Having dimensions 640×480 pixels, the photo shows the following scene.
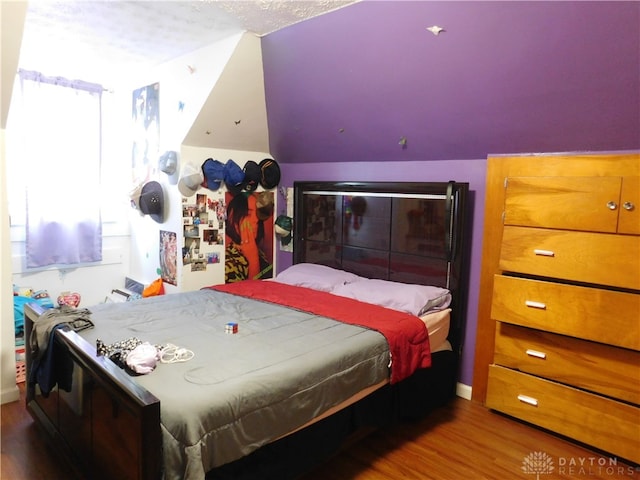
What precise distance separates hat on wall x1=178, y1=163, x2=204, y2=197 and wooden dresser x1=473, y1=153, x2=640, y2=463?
2.16m

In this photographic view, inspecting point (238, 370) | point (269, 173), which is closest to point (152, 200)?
point (269, 173)

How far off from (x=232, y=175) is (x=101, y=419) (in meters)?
2.31

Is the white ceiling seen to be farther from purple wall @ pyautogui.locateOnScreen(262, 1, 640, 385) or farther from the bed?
the bed

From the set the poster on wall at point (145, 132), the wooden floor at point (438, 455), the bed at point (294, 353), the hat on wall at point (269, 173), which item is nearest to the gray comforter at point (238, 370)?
the bed at point (294, 353)

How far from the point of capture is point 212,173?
3588 millimetres

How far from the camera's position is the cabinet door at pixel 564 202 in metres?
2.25

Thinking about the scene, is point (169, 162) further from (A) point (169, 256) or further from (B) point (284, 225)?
(B) point (284, 225)

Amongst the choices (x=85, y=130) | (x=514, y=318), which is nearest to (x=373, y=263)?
(x=514, y=318)

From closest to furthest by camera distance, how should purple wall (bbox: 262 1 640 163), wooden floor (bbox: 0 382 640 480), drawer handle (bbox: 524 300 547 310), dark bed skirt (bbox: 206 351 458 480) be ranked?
1. dark bed skirt (bbox: 206 351 458 480)
2. purple wall (bbox: 262 1 640 163)
3. wooden floor (bbox: 0 382 640 480)
4. drawer handle (bbox: 524 300 547 310)

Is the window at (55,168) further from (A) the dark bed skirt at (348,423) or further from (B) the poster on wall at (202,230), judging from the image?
(A) the dark bed skirt at (348,423)

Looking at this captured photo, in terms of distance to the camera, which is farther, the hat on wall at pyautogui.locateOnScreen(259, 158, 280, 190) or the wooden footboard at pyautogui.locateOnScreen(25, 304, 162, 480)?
the hat on wall at pyautogui.locateOnScreen(259, 158, 280, 190)

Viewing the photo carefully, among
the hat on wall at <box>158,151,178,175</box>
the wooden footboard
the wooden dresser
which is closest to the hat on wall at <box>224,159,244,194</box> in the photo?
the hat on wall at <box>158,151,178,175</box>

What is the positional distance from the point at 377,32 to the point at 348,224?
1486 millimetres

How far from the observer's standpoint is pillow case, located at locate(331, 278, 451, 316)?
2682 millimetres
